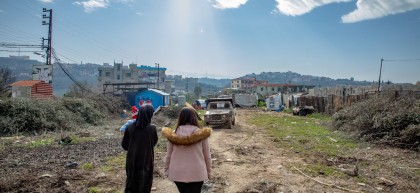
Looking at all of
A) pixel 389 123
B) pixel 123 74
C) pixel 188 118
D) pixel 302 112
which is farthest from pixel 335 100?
pixel 123 74

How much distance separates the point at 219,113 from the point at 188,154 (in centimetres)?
1231

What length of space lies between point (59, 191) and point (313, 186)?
17.0ft

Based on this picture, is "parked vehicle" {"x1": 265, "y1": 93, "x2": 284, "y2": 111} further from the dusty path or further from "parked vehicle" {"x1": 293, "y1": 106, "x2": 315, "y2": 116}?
the dusty path

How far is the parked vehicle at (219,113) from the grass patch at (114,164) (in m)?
7.68

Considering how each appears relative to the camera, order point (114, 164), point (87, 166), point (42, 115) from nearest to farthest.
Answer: point (87, 166) → point (114, 164) → point (42, 115)

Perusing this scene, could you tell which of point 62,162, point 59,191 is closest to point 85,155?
point 62,162

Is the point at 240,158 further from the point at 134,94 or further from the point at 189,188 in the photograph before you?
the point at 134,94

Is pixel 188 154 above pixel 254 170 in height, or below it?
above

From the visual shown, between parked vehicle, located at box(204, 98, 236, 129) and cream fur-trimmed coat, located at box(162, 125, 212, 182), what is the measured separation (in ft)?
40.0

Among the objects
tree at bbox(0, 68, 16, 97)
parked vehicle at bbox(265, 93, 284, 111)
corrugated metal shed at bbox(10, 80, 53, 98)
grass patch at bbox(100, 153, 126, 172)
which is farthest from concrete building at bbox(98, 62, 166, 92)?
grass patch at bbox(100, 153, 126, 172)

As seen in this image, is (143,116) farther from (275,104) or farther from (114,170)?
(275,104)

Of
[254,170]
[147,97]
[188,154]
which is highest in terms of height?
[188,154]

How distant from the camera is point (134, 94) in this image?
30.9m

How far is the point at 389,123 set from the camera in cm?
1071
